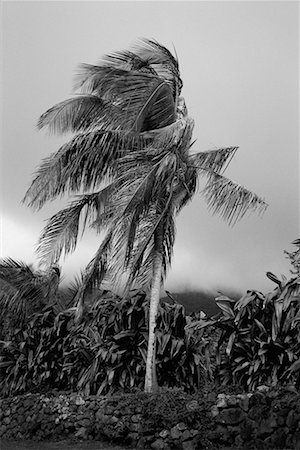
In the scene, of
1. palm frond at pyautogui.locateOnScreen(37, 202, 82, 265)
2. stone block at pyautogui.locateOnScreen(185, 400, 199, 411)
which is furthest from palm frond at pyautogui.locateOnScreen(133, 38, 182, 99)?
stone block at pyautogui.locateOnScreen(185, 400, 199, 411)

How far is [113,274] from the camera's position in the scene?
399 inches

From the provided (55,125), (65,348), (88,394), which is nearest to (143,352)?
(88,394)

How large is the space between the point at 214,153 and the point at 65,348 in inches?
199

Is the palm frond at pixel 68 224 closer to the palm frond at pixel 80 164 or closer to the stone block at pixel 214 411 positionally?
the palm frond at pixel 80 164

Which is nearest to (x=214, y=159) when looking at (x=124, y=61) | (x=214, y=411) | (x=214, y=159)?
(x=214, y=159)

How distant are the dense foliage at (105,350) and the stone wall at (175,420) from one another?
2.98ft

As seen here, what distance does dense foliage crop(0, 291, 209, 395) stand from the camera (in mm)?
10953

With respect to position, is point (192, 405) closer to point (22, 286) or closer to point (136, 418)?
point (136, 418)

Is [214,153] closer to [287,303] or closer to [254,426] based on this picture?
[287,303]

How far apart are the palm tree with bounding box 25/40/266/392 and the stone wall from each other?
38.9 inches

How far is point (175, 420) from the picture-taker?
8.74m

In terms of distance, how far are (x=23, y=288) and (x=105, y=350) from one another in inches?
123

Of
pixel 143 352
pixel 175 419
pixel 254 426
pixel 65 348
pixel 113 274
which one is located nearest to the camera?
pixel 254 426

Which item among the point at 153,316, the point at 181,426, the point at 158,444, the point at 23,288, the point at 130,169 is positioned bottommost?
the point at 158,444
